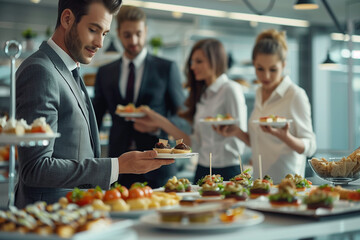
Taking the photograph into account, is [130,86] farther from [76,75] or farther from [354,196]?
[354,196]

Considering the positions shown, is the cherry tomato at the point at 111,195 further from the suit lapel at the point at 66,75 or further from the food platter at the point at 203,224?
the suit lapel at the point at 66,75

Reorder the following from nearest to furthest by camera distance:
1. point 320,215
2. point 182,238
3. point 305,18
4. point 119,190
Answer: point 182,238
point 320,215
point 119,190
point 305,18

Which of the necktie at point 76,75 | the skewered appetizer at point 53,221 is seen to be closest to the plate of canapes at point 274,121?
the necktie at point 76,75

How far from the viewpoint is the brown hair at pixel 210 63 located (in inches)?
173

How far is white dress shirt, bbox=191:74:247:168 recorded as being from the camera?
413cm

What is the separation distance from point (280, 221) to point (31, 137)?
843mm

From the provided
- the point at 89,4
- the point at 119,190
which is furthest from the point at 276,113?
the point at 119,190

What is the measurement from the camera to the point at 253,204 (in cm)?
192

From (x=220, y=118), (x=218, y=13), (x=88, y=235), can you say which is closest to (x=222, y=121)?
(x=220, y=118)

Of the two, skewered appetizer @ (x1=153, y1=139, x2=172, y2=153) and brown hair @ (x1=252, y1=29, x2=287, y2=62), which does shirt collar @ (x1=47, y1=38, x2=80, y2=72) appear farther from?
brown hair @ (x1=252, y1=29, x2=287, y2=62)

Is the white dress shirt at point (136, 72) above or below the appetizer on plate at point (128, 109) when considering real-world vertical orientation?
above

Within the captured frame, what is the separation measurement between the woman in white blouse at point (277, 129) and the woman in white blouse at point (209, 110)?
196 millimetres

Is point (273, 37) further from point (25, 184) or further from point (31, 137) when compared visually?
point (31, 137)

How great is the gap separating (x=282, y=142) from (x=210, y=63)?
99 centimetres
